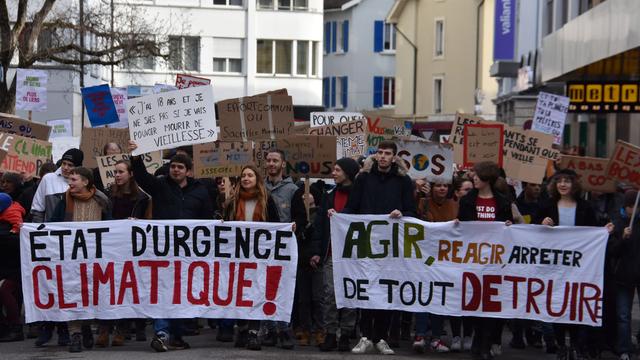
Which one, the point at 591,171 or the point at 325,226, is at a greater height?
the point at 591,171

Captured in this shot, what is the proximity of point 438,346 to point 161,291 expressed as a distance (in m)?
2.61

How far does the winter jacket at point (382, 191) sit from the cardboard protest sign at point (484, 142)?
14.8ft

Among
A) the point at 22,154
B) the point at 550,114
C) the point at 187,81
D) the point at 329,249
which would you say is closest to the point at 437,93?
the point at 550,114

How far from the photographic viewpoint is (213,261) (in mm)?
12703

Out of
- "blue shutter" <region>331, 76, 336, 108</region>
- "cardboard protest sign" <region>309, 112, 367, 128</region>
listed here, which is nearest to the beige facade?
"blue shutter" <region>331, 76, 336, 108</region>

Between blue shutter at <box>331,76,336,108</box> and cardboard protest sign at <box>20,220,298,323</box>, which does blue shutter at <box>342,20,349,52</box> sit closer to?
blue shutter at <box>331,76,336,108</box>

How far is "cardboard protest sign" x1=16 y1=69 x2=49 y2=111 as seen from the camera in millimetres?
23219

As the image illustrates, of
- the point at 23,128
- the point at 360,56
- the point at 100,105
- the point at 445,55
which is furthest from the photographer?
the point at 360,56

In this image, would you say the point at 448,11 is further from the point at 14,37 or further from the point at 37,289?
the point at 37,289

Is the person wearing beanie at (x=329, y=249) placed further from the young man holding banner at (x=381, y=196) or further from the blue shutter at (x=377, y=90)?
the blue shutter at (x=377, y=90)

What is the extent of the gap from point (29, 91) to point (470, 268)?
1261 cm

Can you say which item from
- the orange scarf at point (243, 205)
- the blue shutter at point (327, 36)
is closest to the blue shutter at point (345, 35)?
the blue shutter at point (327, 36)

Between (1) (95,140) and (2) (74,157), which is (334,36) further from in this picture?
(2) (74,157)

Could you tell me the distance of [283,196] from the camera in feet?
42.5
